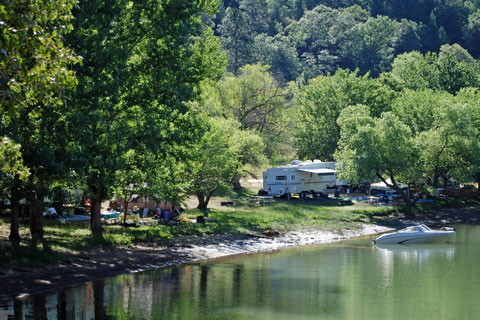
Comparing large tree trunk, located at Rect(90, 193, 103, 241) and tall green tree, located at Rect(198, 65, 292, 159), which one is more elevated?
tall green tree, located at Rect(198, 65, 292, 159)

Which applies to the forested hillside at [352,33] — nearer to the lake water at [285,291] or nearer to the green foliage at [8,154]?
the lake water at [285,291]

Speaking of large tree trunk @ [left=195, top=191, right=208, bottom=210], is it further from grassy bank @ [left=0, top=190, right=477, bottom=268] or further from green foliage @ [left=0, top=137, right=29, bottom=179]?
green foliage @ [left=0, top=137, right=29, bottom=179]

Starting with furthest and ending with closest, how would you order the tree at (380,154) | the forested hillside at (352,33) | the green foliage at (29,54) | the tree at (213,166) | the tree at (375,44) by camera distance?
the tree at (375,44)
the forested hillside at (352,33)
the tree at (380,154)
the tree at (213,166)
the green foliage at (29,54)

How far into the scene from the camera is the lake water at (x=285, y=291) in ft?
72.6

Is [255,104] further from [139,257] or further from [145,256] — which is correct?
[139,257]

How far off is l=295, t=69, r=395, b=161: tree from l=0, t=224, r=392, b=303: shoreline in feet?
89.5

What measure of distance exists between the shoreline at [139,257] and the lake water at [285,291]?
2.48 feet

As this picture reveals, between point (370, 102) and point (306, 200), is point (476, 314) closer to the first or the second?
point (306, 200)

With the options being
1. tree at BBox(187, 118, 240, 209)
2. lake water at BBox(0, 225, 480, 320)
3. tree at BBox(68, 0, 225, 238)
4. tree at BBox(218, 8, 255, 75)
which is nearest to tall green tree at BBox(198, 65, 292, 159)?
tree at BBox(187, 118, 240, 209)

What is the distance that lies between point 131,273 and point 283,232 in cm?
1564

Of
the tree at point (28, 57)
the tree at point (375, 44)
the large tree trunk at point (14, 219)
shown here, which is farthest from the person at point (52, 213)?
the tree at point (375, 44)

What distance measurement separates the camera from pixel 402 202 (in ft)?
192

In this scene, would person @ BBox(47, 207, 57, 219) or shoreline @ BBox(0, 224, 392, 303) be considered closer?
shoreline @ BBox(0, 224, 392, 303)

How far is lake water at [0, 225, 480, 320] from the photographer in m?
22.1
